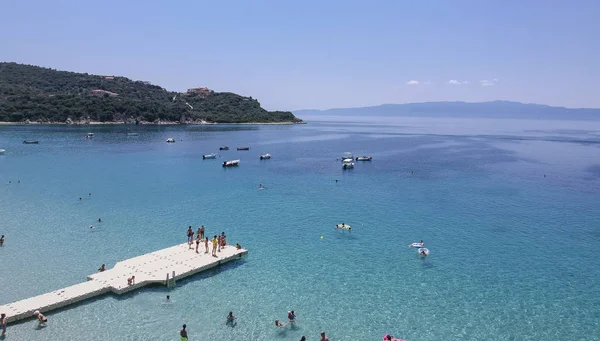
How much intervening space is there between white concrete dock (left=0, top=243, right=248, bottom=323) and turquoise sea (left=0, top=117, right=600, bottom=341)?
679mm

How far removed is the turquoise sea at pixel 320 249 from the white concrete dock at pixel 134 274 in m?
0.68

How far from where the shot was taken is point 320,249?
35.2 meters

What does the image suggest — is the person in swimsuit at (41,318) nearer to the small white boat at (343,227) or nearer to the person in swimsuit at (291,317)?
the person in swimsuit at (291,317)

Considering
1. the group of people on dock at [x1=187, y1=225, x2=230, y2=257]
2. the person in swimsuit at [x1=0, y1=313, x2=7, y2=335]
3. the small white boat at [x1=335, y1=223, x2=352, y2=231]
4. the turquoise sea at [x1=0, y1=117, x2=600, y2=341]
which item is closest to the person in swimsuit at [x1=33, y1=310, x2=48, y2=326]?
the turquoise sea at [x1=0, y1=117, x2=600, y2=341]

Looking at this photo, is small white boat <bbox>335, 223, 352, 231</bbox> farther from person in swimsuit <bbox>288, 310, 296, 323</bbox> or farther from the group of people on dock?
person in swimsuit <bbox>288, 310, 296, 323</bbox>

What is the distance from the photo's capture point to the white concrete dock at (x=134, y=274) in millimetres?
23375

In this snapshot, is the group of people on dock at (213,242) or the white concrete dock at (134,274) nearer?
the white concrete dock at (134,274)

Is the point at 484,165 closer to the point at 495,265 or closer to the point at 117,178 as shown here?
the point at 495,265

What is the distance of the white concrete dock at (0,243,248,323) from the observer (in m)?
23.4

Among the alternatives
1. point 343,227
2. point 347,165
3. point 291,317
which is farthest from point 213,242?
point 347,165

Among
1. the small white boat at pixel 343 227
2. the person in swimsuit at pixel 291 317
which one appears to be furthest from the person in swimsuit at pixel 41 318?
the small white boat at pixel 343 227

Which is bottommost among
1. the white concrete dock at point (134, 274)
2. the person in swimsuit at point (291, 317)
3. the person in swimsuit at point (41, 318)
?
the person in swimsuit at point (291, 317)

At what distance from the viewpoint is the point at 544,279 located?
30312 mm

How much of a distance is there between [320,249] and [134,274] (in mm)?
14548
